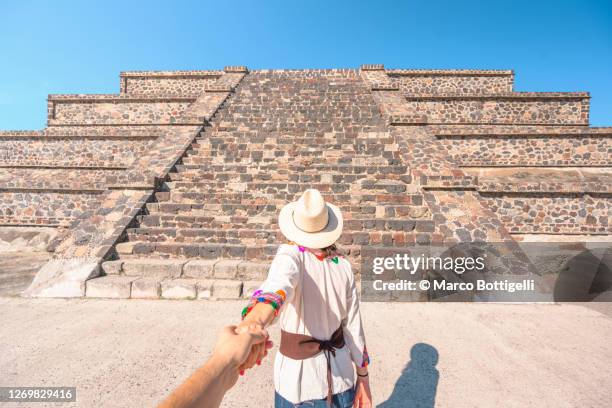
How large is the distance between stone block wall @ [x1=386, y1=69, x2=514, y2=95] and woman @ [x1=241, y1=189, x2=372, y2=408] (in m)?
14.5

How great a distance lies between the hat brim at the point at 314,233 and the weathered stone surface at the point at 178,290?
12.4 ft

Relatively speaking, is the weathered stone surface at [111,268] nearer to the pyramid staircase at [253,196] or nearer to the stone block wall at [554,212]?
the pyramid staircase at [253,196]

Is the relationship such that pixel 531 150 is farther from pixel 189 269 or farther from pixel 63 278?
pixel 63 278

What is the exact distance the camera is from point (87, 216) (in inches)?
241

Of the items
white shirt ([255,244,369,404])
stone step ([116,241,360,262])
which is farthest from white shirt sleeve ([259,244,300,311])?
stone step ([116,241,360,262])

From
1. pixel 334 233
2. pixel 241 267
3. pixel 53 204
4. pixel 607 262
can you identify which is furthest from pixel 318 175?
pixel 53 204

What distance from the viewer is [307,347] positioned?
1487mm

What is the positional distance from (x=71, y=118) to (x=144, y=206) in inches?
395

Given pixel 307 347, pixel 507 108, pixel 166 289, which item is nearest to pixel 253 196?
pixel 166 289

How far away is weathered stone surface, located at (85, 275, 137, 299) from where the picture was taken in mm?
4727

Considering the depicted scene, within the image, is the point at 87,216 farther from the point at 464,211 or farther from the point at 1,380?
the point at 464,211

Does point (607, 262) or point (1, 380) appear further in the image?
point (607, 262)

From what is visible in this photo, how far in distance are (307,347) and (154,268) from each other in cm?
463

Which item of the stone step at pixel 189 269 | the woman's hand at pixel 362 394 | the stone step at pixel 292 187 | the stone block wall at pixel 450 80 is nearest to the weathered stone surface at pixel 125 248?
the stone step at pixel 189 269
